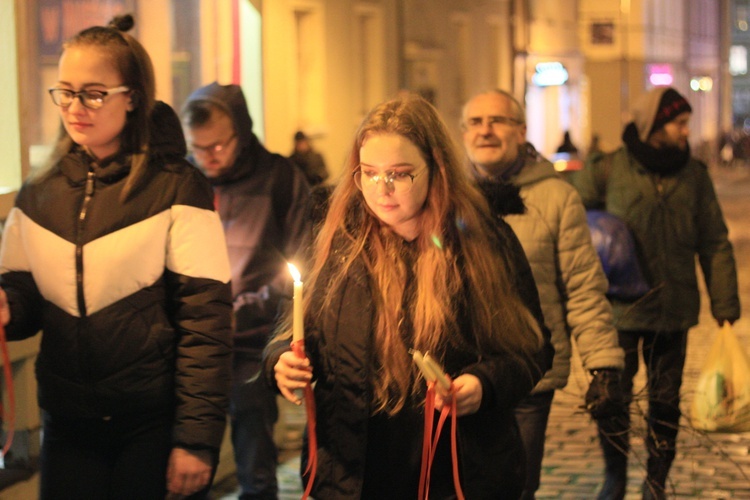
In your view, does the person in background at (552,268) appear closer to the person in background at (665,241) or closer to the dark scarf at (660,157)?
the person in background at (665,241)

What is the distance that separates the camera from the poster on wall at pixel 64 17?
7414mm

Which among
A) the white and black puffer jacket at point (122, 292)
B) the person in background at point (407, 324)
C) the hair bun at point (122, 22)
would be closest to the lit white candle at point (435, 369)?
the person in background at point (407, 324)

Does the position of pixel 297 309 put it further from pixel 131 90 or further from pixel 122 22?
pixel 122 22

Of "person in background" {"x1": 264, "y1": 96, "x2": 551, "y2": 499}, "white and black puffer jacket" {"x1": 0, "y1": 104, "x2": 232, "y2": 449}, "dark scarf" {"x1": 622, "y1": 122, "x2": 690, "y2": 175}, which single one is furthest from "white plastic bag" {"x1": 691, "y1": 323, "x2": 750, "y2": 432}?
"white and black puffer jacket" {"x1": 0, "y1": 104, "x2": 232, "y2": 449}

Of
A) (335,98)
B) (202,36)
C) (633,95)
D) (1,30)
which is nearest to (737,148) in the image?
(633,95)

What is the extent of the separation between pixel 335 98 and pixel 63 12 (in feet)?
34.1

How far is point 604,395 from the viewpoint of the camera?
4.98 m

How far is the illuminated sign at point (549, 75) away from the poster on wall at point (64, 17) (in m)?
30.0

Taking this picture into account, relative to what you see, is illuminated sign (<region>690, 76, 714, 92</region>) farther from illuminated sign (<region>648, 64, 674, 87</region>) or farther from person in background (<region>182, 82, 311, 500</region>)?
person in background (<region>182, 82, 311, 500</region>)

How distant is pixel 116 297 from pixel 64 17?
4779 millimetres

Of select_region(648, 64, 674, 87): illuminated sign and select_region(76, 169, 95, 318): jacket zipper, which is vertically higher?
select_region(648, 64, 674, 87): illuminated sign

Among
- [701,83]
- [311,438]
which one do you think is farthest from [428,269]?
[701,83]

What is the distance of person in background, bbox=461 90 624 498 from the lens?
5109 millimetres

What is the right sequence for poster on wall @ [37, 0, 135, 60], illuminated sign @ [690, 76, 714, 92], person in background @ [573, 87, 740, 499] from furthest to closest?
1. illuminated sign @ [690, 76, 714, 92]
2. poster on wall @ [37, 0, 135, 60]
3. person in background @ [573, 87, 740, 499]
